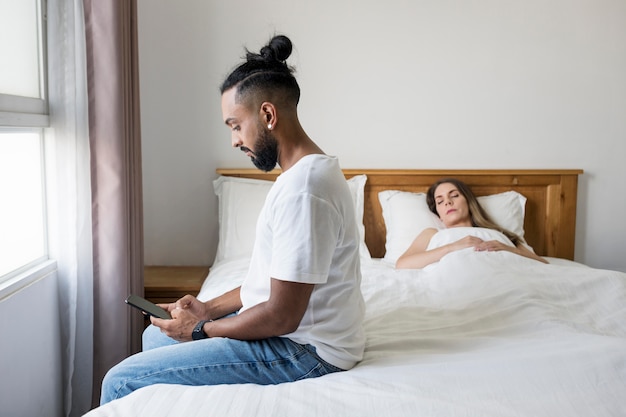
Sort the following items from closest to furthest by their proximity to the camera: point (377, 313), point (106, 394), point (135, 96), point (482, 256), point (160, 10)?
point (106, 394) < point (377, 313) < point (482, 256) < point (135, 96) < point (160, 10)

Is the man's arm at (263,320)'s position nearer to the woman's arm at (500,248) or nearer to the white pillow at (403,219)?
the woman's arm at (500,248)

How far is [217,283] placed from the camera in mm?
2508

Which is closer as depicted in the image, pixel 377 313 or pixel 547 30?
pixel 377 313

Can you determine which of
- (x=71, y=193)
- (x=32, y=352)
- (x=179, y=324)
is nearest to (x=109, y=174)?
(x=71, y=193)

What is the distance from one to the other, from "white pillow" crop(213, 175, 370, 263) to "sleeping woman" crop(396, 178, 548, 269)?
27 cm

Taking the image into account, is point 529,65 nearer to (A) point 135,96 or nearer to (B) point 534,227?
(B) point 534,227

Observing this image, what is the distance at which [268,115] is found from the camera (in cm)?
155

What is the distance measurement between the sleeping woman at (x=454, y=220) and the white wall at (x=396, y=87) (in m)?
0.31

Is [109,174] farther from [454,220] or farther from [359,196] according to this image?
[454,220]

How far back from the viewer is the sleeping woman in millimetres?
2670

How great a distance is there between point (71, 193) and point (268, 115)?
1.00 m

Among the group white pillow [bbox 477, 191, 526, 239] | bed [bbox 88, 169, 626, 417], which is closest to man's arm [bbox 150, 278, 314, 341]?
bed [bbox 88, 169, 626, 417]

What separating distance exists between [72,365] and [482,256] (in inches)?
61.6

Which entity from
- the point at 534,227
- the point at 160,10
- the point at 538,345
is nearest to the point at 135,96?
the point at 160,10
